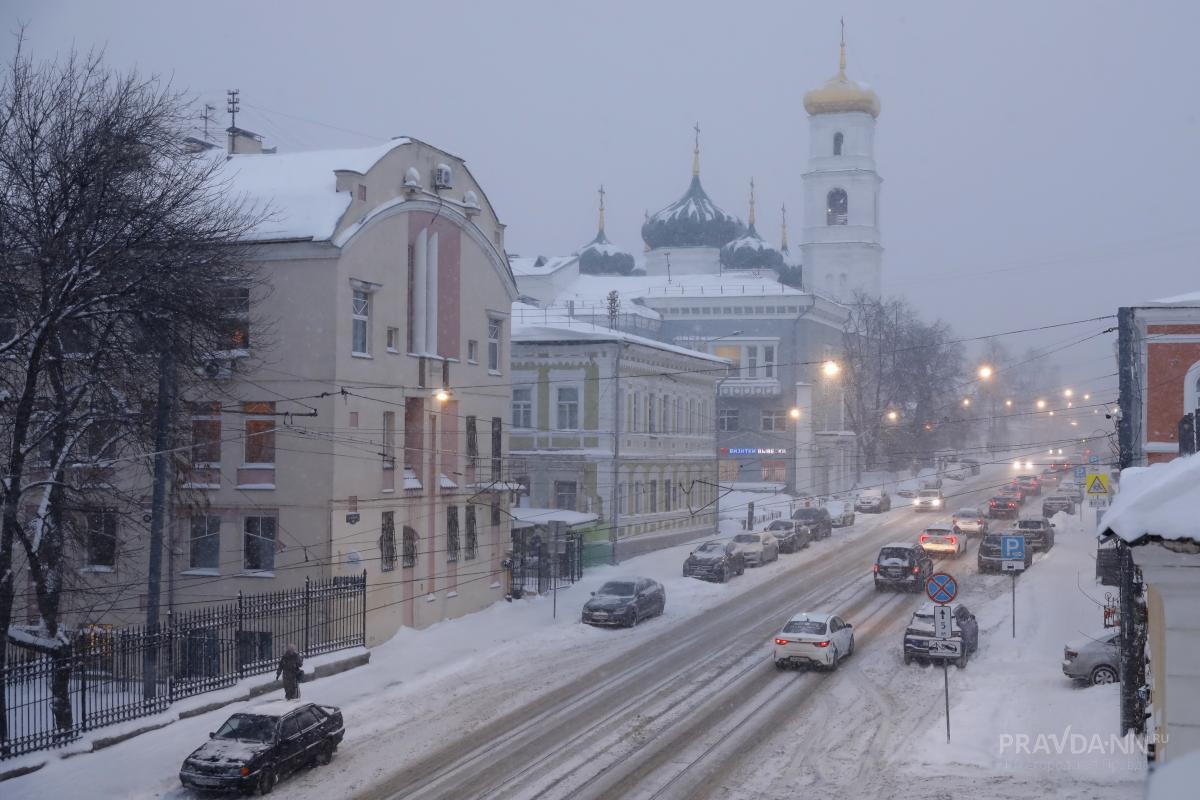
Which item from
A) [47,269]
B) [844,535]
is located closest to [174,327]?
[47,269]

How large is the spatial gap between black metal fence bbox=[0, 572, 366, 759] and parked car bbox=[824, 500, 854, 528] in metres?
34.7

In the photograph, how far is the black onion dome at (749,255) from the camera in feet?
290

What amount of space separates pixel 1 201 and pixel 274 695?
10571 mm

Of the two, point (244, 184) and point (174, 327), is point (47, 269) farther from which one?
point (244, 184)

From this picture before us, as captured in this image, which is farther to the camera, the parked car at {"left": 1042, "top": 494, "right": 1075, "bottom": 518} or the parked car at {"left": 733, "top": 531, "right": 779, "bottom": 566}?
the parked car at {"left": 1042, "top": 494, "right": 1075, "bottom": 518}

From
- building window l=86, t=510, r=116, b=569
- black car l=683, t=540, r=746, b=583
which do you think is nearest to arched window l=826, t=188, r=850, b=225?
black car l=683, t=540, r=746, b=583

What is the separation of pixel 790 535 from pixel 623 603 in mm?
18175

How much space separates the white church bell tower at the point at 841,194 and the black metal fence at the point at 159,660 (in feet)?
216

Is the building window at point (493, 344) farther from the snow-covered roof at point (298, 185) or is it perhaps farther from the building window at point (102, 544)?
the building window at point (102, 544)

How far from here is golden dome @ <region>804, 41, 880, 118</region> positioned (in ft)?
281

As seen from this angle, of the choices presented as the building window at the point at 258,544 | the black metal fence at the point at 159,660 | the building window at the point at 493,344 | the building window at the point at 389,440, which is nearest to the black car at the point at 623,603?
the building window at the point at 389,440

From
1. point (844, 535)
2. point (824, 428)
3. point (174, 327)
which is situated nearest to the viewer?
point (174, 327)

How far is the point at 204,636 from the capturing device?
Answer: 2309 cm

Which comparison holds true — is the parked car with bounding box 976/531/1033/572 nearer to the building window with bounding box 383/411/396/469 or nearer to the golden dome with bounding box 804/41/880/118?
the building window with bounding box 383/411/396/469
